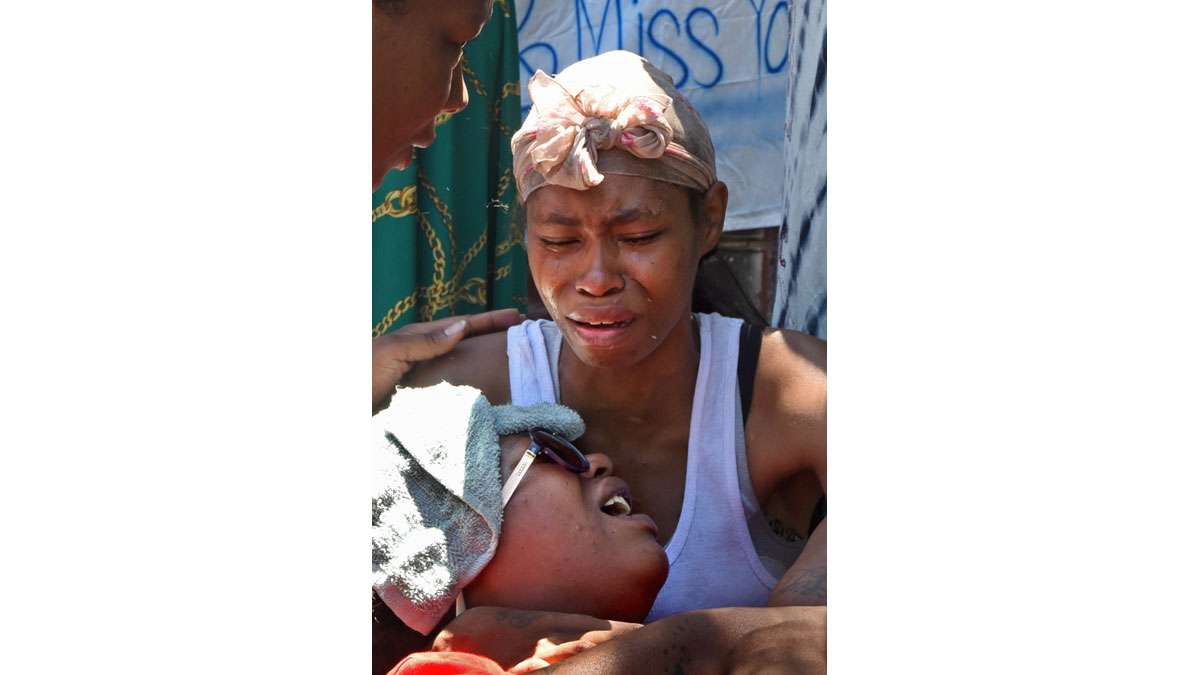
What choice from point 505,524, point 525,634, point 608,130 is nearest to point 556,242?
point 608,130

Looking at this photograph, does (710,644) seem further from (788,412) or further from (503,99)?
(503,99)

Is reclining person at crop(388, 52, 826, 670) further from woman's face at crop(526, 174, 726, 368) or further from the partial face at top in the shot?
the partial face at top

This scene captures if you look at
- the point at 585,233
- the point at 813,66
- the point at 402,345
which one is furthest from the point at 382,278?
the point at 813,66

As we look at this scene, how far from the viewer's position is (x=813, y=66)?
9.34 feet

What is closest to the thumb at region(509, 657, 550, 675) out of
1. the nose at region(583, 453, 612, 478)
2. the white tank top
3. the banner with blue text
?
the white tank top

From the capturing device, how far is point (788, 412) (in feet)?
9.18

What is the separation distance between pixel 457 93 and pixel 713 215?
23.7 inches

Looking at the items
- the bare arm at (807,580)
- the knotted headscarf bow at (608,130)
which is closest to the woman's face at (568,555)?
the bare arm at (807,580)

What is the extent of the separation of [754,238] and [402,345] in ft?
2.48

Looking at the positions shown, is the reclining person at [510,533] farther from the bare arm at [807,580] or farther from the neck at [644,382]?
the bare arm at [807,580]

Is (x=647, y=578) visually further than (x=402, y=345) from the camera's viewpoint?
No

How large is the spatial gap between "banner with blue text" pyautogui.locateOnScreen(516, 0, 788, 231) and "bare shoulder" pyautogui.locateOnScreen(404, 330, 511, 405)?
0.50m

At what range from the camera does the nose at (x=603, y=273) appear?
273 centimetres

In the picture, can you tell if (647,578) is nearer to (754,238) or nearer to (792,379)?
(792,379)
